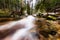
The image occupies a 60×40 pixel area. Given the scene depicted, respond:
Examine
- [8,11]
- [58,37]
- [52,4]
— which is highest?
[52,4]

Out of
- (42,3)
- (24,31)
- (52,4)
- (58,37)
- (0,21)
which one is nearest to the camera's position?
(58,37)

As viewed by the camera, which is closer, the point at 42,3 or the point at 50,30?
the point at 50,30

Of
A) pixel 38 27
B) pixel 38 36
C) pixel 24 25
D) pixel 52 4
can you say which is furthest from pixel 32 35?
pixel 52 4

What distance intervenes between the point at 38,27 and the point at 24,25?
30cm

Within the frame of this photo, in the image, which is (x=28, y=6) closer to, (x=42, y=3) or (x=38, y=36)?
(x=42, y=3)

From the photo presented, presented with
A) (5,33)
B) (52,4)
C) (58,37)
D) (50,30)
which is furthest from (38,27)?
(52,4)

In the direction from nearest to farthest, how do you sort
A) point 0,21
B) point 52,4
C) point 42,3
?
point 0,21 < point 52,4 < point 42,3

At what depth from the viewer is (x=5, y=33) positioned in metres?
1.68

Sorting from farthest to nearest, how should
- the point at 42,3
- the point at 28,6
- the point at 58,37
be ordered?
the point at 28,6 → the point at 42,3 → the point at 58,37

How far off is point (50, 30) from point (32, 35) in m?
0.31

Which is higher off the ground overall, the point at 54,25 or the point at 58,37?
the point at 54,25

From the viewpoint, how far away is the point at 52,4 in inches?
89.7

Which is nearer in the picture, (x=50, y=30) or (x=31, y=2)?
(x=50, y=30)

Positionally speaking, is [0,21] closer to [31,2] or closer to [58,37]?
[58,37]
